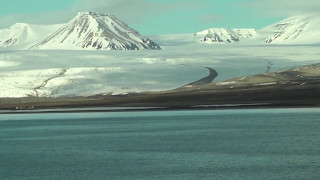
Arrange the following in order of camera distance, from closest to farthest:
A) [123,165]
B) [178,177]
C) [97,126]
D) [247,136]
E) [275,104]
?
[178,177]
[123,165]
[247,136]
[97,126]
[275,104]

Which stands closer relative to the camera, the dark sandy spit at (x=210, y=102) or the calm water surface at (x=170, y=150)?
the calm water surface at (x=170, y=150)

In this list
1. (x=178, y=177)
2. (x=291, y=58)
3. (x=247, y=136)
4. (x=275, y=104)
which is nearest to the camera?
(x=178, y=177)

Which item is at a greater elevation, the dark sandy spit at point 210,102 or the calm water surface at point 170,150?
the calm water surface at point 170,150

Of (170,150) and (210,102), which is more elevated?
(170,150)

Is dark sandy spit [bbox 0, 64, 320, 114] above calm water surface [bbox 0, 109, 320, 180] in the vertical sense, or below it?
below

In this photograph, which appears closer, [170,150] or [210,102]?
[170,150]

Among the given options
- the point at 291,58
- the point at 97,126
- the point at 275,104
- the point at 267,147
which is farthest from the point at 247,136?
the point at 291,58

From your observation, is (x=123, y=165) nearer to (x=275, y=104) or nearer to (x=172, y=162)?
(x=172, y=162)

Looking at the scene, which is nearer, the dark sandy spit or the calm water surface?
the calm water surface
